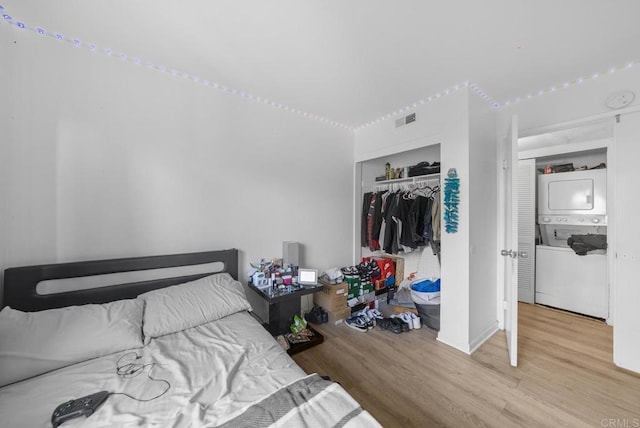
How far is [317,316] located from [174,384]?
175 cm

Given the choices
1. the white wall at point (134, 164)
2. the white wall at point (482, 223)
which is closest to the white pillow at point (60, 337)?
the white wall at point (134, 164)

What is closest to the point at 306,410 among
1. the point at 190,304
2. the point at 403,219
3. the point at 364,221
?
the point at 190,304

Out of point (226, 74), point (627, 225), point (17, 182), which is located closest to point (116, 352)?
point (17, 182)

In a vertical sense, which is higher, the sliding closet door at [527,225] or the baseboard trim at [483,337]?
the sliding closet door at [527,225]

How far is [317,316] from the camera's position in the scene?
267 centimetres

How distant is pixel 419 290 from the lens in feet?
8.86

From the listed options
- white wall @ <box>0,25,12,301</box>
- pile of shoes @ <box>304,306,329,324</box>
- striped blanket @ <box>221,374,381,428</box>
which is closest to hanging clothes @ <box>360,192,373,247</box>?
pile of shoes @ <box>304,306,329,324</box>

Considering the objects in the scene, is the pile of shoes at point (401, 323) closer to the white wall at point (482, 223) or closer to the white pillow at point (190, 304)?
the white wall at point (482, 223)

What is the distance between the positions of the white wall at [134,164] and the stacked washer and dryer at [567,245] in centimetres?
326

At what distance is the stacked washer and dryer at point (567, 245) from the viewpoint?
2783 mm

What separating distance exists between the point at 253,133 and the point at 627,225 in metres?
3.30

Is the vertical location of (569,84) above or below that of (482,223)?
above

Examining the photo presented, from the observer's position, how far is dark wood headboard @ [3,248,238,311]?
145cm

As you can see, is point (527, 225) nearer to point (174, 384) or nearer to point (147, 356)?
point (174, 384)
